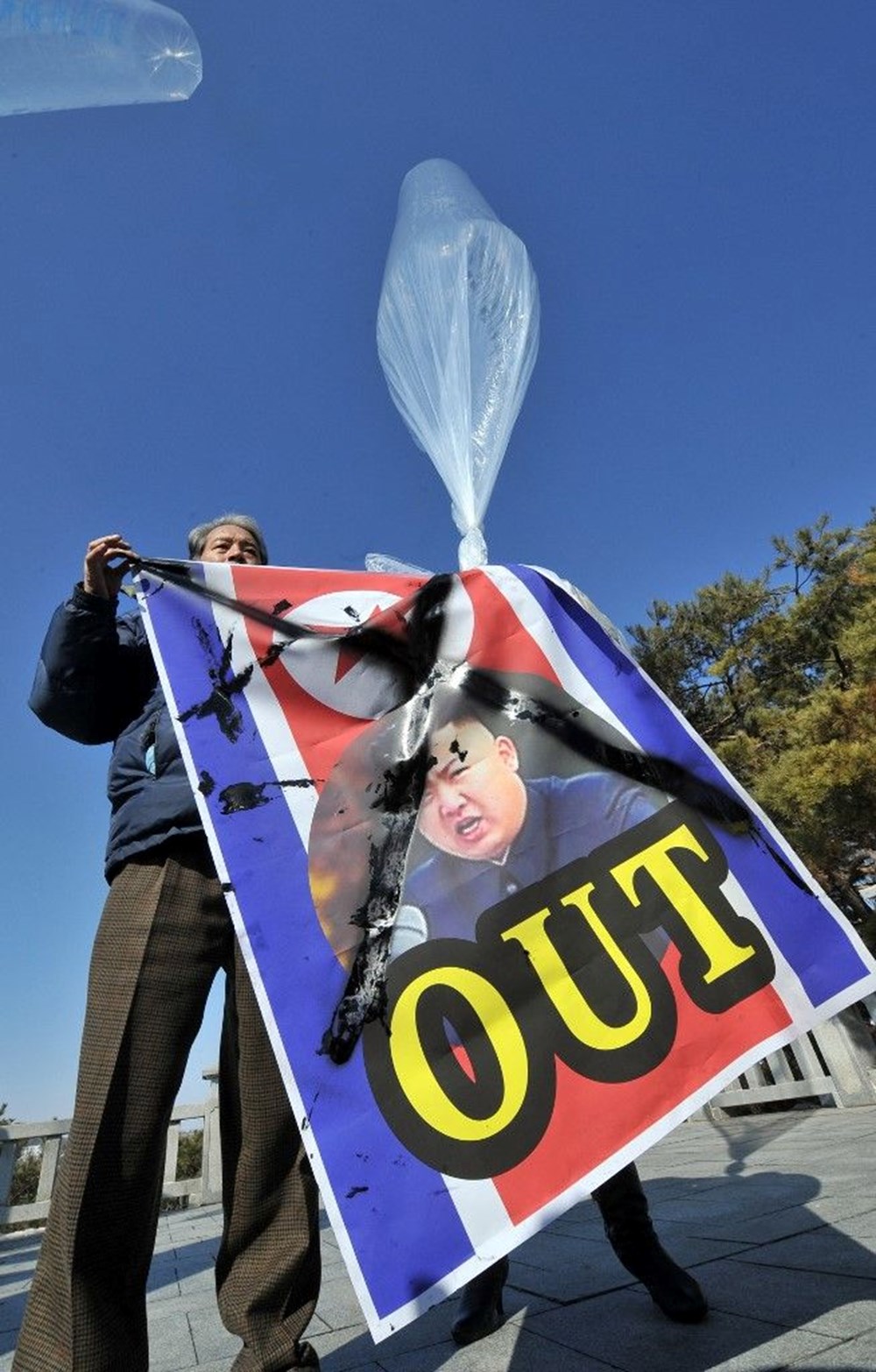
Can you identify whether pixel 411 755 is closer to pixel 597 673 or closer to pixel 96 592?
pixel 597 673

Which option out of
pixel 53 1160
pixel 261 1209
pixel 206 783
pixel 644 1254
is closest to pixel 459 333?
pixel 206 783

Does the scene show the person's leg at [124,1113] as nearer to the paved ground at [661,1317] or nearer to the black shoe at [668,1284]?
the paved ground at [661,1317]

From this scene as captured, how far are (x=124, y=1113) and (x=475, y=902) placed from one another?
2.55ft

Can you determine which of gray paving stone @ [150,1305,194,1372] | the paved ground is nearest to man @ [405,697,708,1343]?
the paved ground

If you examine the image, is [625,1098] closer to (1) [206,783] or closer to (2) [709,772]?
(2) [709,772]

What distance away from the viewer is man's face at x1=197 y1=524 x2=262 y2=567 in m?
2.21

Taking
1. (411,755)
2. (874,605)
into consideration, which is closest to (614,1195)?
(411,755)

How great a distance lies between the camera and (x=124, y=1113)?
1336 mm

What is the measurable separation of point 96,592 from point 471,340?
171cm

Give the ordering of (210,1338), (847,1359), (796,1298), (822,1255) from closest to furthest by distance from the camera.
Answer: (847,1359) → (796,1298) → (822,1255) → (210,1338)

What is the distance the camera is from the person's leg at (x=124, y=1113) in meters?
1.21

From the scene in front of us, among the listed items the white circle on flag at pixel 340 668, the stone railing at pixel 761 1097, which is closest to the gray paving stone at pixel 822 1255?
the white circle on flag at pixel 340 668

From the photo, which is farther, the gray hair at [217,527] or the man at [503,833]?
the gray hair at [217,527]

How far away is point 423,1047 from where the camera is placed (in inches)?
49.0
